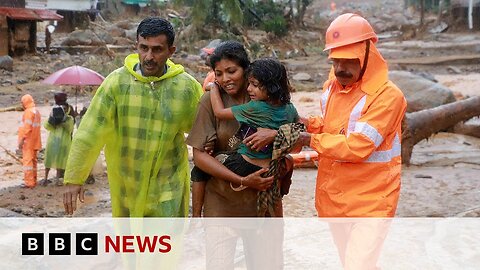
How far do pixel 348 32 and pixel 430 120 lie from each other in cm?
731

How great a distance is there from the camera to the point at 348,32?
3293 mm

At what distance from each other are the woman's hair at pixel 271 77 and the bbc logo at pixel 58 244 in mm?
2316

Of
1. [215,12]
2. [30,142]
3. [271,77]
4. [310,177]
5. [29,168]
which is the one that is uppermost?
[215,12]

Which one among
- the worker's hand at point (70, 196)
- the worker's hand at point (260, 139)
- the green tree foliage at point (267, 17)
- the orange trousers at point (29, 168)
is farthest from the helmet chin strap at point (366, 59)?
the green tree foliage at point (267, 17)

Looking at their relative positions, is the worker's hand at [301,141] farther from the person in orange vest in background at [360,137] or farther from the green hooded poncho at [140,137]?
the green hooded poncho at [140,137]

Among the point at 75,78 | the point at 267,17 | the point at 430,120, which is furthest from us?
the point at 267,17

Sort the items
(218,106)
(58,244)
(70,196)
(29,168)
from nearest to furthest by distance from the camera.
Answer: (218,106), (70,196), (58,244), (29,168)

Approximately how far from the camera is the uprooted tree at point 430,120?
10000 mm

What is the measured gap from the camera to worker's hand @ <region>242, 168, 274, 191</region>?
3.12 meters

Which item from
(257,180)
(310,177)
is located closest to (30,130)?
(310,177)

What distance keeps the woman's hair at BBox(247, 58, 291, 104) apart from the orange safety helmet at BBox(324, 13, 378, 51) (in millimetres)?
341

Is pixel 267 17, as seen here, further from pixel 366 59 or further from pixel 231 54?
pixel 231 54

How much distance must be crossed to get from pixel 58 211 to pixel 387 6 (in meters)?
54.7

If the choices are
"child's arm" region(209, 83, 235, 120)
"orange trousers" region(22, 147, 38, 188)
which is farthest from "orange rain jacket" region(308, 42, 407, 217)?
"orange trousers" region(22, 147, 38, 188)
